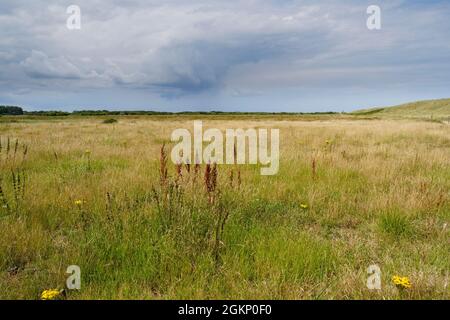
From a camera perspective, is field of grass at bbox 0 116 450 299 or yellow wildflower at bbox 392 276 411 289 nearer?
yellow wildflower at bbox 392 276 411 289

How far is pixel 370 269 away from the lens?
3016 millimetres

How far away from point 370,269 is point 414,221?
173cm

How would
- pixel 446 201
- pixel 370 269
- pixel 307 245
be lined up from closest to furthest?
1. pixel 370 269
2. pixel 307 245
3. pixel 446 201

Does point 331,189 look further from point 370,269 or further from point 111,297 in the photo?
point 111,297

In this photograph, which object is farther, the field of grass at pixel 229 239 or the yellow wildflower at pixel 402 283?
the field of grass at pixel 229 239

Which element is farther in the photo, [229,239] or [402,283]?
[229,239]

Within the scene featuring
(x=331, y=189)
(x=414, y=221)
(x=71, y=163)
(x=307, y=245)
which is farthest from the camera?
(x=71, y=163)

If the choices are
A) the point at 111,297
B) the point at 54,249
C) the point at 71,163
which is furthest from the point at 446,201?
the point at 71,163

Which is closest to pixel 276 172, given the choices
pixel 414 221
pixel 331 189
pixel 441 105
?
pixel 331 189
